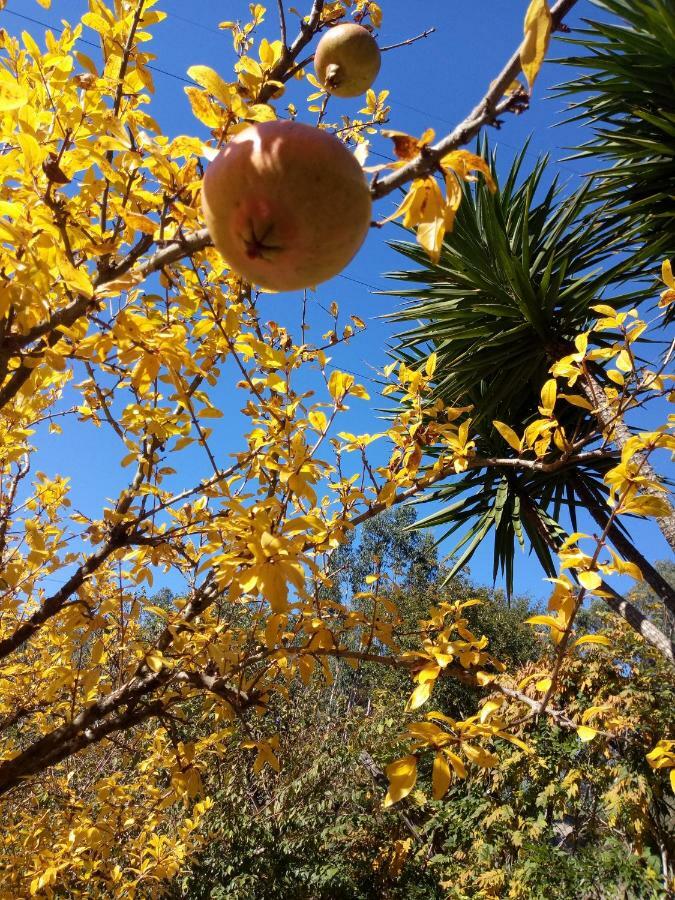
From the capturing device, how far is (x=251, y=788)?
489 centimetres

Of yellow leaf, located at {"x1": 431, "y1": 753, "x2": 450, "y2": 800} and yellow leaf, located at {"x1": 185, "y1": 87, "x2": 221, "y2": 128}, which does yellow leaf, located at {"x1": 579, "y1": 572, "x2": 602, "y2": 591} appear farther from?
yellow leaf, located at {"x1": 185, "y1": 87, "x2": 221, "y2": 128}

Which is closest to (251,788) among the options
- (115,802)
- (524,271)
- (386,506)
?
(115,802)

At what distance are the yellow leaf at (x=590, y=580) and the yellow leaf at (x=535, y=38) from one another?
848 mm

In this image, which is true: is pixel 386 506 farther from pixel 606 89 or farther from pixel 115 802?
pixel 606 89

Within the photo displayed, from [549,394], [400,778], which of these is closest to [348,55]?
[549,394]

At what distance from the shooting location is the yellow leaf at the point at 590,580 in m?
1.04

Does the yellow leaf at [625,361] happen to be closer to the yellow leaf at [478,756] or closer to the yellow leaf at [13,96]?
the yellow leaf at [478,756]

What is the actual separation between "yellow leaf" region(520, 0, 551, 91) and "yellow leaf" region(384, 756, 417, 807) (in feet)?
3.65

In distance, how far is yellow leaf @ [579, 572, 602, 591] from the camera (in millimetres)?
1036

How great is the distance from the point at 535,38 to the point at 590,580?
902 millimetres

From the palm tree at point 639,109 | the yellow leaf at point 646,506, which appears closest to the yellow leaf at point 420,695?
the yellow leaf at point 646,506

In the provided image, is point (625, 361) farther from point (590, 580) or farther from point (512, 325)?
point (512, 325)

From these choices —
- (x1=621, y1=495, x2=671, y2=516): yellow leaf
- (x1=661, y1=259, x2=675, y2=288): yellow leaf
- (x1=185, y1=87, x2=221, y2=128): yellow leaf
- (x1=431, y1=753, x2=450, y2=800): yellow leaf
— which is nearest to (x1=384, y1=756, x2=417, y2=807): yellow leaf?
(x1=431, y1=753, x2=450, y2=800): yellow leaf

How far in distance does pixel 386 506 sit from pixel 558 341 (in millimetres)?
2151
